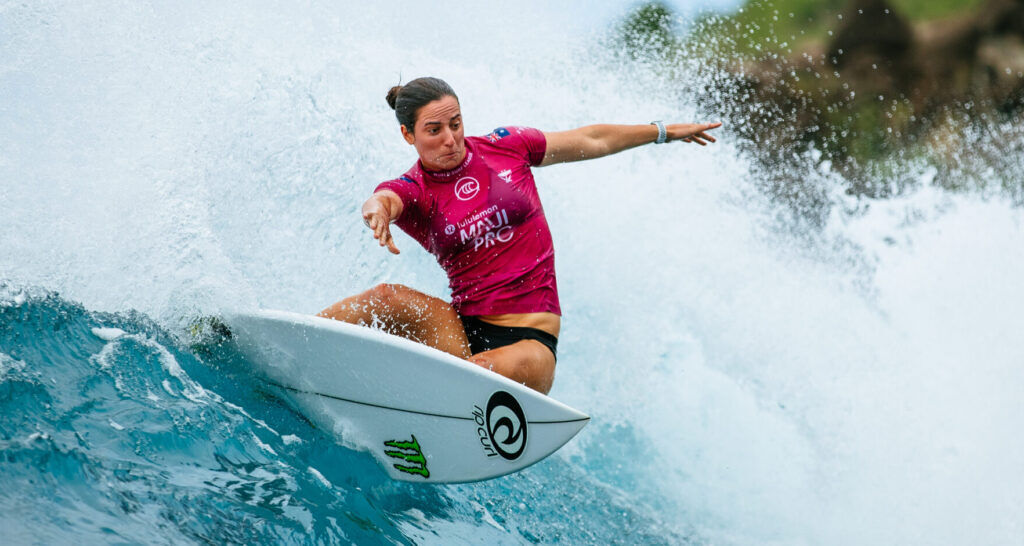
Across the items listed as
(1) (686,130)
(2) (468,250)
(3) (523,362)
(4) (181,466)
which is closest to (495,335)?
(3) (523,362)

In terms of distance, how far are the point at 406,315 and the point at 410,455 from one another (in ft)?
1.95

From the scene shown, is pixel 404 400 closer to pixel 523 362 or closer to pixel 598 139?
pixel 523 362

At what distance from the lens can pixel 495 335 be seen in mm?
3799

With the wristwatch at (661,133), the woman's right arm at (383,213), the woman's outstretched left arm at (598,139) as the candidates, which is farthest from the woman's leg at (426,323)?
the wristwatch at (661,133)

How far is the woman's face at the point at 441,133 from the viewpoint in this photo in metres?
3.63

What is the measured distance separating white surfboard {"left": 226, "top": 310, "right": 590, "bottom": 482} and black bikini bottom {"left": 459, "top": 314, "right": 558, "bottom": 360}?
44 cm

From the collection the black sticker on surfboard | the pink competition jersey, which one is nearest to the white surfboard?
the black sticker on surfboard

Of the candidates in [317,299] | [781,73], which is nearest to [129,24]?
[317,299]

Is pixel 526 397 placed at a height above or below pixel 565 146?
below

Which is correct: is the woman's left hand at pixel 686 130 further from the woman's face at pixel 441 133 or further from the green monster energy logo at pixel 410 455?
the green monster energy logo at pixel 410 455

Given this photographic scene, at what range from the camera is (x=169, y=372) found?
12.6 feet

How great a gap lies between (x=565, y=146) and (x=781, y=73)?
11.7 meters

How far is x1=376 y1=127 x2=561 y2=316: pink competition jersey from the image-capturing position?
3.72 metres

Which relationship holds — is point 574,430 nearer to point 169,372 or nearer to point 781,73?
point 169,372
